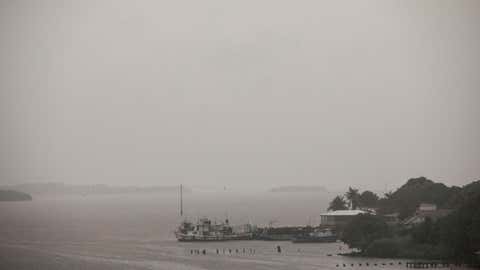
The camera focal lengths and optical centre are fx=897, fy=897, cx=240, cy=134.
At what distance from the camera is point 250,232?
214ft

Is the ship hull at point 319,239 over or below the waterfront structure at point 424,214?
below

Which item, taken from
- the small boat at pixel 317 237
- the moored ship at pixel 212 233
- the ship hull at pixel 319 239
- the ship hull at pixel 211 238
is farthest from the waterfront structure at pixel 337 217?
the ship hull at pixel 211 238

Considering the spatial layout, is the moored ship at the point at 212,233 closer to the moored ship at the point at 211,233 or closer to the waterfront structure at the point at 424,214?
the moored ship at the point at 211,233

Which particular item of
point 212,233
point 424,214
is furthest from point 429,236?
point 212,233

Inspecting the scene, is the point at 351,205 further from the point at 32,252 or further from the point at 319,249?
the point at 32,252

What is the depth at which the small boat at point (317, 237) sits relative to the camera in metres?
59.2

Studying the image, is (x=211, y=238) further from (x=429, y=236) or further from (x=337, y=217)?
(x=429, y=236)

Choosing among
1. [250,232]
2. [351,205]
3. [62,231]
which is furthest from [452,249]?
[62,231]

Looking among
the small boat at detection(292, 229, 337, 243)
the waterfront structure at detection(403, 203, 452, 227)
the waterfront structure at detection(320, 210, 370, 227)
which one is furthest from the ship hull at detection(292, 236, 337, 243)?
the waterfront structure at detection(320, 210, 370, 227)

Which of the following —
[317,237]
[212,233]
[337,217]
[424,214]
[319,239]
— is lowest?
[319,239]

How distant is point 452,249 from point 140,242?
2563cm

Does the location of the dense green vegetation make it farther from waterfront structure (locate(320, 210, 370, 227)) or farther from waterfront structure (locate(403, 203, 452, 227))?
waterfront structure (locate(320, 210, 370, 227))

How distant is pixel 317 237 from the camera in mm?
59500

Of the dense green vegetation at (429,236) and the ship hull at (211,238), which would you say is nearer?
the dense green vegetation at (429,236)
